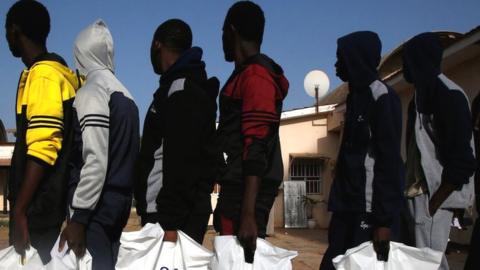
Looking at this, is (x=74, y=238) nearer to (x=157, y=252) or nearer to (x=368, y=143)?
(x=157, y=252)

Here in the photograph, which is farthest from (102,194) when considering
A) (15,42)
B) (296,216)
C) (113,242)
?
(296,216)

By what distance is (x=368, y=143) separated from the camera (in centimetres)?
353

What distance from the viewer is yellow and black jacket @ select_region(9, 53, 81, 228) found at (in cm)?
310

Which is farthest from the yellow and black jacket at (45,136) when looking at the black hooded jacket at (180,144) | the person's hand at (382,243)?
the person's hand at (382,243)

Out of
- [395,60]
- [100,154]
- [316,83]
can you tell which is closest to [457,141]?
[100,154]

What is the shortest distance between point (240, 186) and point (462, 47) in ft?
27.5

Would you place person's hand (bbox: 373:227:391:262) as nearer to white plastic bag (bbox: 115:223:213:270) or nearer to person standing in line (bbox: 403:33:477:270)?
person standing in line (bbox: 403:33:477:270)

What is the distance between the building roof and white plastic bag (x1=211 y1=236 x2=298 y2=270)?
299cm

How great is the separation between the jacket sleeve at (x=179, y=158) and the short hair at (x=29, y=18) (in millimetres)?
863

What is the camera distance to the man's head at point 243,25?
337 cm

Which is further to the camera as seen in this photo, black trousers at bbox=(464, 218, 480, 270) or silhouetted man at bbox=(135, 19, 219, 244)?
black trousers at bbox=(464, 218, 480, 270)

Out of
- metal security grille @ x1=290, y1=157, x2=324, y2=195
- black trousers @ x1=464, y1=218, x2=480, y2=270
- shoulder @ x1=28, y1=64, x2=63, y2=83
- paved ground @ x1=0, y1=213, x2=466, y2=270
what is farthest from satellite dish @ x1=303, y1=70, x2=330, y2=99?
shoulder @ x1=28, y1=64, x2=63, y2=83

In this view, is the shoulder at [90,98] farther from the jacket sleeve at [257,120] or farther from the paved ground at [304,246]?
the paved ground at [304,246]

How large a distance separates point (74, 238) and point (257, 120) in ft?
3.46
